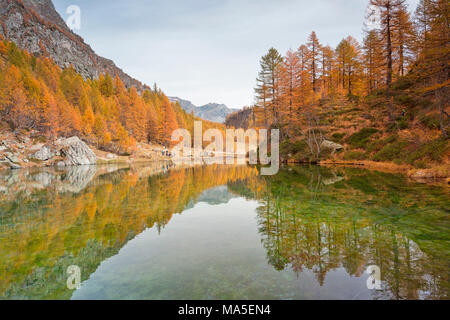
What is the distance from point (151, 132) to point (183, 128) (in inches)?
665

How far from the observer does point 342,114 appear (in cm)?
3722

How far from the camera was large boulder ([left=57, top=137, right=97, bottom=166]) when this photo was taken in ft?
140

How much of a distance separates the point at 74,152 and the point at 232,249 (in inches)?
1886

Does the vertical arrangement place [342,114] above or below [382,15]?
below

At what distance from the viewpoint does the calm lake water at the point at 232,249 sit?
369 cm

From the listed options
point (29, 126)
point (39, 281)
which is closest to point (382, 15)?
point (39, 281)

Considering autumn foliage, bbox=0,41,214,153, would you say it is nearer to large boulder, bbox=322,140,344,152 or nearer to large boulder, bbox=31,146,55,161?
large boulder, bbox=31,146,55,161

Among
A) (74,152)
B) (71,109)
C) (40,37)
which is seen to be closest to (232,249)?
(74,152)

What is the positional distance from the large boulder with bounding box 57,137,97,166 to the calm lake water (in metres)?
38.3

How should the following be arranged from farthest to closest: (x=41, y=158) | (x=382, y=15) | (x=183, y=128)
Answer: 1. (x=183, y=128)
2. (x=41, y=158)
3. (x=382, y=15)

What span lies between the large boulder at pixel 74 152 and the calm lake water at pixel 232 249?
126ft

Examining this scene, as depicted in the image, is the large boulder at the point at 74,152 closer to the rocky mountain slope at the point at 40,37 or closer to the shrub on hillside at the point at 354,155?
the shrub on hillside at the point at 354,155

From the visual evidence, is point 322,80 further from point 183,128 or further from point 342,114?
point 183,128
